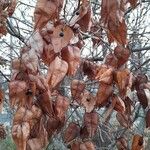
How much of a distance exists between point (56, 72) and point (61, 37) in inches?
2.9

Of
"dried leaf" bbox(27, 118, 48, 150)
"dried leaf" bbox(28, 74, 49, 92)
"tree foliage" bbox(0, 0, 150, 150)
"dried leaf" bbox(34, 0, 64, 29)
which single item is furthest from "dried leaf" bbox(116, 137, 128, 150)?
Answer: "dried leaf" bbox(34, 0, 64, 29)

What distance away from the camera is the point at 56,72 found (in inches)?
37.6

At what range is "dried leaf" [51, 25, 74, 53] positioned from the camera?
94 cm

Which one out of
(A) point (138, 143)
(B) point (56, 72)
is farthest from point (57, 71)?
(A) point (138, 143)

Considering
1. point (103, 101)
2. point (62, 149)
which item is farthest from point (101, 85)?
point (62, 149)

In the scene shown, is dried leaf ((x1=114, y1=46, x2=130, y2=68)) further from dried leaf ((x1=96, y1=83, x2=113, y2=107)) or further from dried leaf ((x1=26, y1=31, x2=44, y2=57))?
dried leaf ((x1=26, y1=31, x2=44, y2=57))

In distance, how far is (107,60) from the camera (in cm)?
118

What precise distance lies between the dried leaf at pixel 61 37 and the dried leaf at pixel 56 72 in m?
0.03

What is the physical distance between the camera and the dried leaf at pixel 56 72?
0.95 meters

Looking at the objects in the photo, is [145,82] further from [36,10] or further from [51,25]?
[36,10]

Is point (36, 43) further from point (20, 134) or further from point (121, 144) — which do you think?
point (121, 144)

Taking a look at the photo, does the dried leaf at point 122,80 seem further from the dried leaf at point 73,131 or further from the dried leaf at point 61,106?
the dried leaf at point 73,131

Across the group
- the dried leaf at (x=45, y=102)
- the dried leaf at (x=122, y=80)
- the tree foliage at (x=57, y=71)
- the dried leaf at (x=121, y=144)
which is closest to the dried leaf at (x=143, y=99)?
the tree foliage at (x=57, y=71)

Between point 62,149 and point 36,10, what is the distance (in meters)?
2.62
